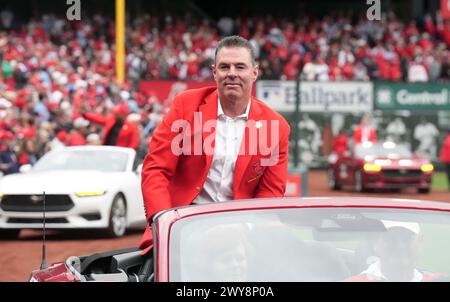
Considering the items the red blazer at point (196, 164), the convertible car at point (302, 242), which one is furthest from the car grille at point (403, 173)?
the convertible car at point (302, 242)

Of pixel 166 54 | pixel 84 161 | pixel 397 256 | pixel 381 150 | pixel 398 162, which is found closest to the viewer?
pixel 397 256

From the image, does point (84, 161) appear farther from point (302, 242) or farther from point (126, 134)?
point (302, 242)

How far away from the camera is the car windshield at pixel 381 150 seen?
91.8ft

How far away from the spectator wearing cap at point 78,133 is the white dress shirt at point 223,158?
1439cm

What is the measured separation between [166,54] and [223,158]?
101 feet

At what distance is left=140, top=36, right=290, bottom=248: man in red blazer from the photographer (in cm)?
581

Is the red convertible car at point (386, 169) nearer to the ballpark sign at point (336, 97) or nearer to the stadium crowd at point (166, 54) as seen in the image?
the stadium crowd at point (166, 54)

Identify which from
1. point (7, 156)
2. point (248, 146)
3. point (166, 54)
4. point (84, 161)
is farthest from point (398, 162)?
point (248, 146)

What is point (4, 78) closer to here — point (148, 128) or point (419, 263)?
point (148, 128)

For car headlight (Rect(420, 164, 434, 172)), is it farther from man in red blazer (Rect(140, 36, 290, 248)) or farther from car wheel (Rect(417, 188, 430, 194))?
man in red blazer (Rect(140, 36, 290, 248))

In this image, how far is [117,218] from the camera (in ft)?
52.0

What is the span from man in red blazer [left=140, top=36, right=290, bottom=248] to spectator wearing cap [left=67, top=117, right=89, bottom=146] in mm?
14321
